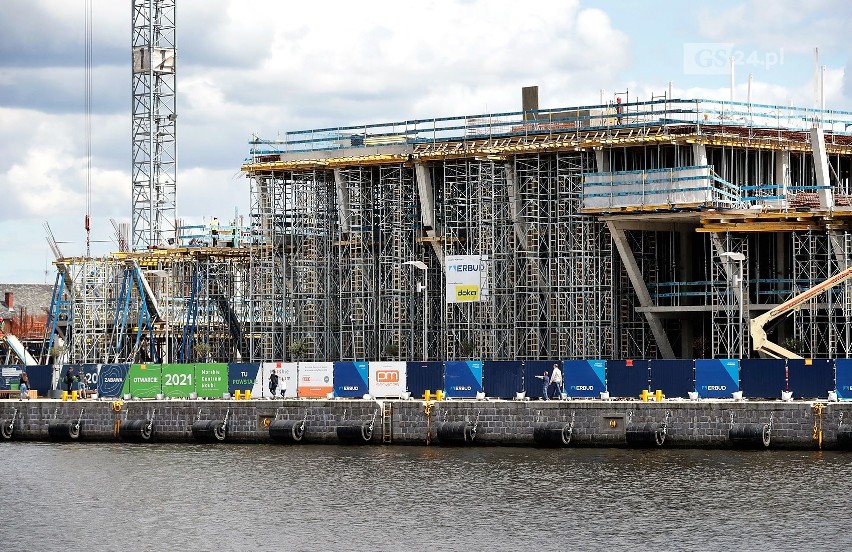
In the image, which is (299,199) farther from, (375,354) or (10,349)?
(10,349)

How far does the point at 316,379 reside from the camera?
84.6m

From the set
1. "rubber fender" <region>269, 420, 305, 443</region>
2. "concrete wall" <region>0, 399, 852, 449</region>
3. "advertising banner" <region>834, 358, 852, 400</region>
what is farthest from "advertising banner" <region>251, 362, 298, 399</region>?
"advertising banner" <region>834, 358, 852, 400</region>

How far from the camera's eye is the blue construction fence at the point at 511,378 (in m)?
75.4

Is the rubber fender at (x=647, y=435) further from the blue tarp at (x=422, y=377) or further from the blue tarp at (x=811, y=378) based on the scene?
the blue tarp at (x=422, y=377)

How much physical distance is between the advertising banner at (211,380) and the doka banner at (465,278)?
1755 centimetres

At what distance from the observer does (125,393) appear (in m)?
88.4

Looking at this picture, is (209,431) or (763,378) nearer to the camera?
(763,378)

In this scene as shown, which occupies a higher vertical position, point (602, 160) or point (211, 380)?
point (602, 160)

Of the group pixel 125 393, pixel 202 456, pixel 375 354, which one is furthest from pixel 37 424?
pixel 375 354

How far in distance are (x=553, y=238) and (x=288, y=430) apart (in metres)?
24.2

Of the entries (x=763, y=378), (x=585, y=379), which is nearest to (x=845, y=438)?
(x=763, y=378)

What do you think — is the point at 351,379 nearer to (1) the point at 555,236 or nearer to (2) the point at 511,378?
(2) the point at 511,378

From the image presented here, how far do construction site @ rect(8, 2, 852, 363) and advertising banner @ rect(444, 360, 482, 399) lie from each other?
248 inches

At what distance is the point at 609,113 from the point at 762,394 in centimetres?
2800
